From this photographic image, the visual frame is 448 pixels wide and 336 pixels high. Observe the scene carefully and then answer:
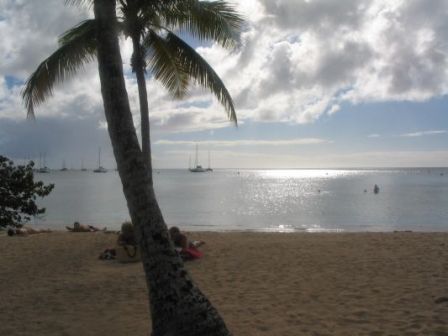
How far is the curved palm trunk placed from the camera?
4.32 m

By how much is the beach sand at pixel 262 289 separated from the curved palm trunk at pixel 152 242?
1449 mm

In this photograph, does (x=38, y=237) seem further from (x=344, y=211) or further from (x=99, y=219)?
(x=344, y=211)

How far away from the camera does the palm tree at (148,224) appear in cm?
432

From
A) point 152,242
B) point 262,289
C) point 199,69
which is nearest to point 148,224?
point 152,242

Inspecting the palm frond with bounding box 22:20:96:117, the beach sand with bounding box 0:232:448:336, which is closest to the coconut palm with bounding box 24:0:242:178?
the palm frond with bounding box 22:20:96:117

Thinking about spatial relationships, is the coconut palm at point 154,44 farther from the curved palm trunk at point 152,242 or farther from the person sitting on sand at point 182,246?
the curved palm trunk at point 152,242

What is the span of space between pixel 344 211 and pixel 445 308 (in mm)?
33680

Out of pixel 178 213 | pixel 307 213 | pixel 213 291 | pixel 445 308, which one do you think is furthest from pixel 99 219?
pixel 445 308

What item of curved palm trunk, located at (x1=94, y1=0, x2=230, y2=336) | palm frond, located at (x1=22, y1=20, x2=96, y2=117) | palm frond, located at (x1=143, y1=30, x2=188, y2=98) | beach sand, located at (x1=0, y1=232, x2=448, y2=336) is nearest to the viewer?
curved palm trunk, located at (x1=94, y1=0, x2=230, y2=336)

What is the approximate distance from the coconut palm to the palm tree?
4.18 m

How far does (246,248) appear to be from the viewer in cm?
1239

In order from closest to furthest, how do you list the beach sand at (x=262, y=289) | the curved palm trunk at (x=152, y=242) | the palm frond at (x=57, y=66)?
the curved palm trunk at (x=152, y=242) → the beach sand at (x=262, y=289) → the palm frond at (x=57, y=66)

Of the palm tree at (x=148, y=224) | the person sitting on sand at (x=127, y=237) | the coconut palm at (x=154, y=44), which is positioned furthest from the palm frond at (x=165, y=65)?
the palm tree at (x=148, y=224)

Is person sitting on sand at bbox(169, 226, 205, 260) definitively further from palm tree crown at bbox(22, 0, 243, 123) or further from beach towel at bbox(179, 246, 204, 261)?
palm tree crown at bbox(22, 0, 243, 123)
